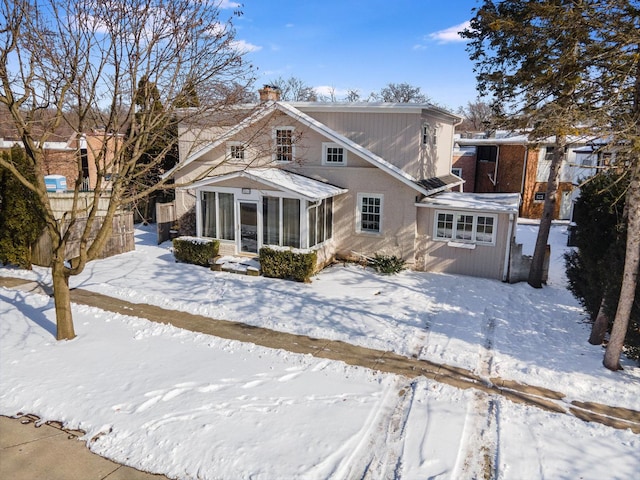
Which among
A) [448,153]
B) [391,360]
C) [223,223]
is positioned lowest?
[391,360]

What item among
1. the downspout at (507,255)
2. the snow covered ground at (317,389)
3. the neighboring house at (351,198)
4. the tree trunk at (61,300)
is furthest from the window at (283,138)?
the tree trunk at (61,300)

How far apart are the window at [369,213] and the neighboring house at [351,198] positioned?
0.12 feet

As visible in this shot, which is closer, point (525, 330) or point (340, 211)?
point (525, 330)

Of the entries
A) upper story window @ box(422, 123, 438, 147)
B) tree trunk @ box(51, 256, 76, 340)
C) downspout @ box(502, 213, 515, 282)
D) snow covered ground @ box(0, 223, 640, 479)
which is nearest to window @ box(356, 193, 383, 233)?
upper story window @ box(422, 123, 438, 147)

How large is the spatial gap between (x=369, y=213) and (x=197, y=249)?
21.2 feet

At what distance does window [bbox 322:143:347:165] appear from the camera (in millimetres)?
17059

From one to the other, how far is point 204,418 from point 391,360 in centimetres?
402

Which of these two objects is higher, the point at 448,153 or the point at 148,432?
the point at 448,153

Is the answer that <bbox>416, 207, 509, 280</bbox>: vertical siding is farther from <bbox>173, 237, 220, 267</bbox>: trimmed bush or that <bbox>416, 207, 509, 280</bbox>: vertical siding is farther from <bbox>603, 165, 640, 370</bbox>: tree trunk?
<bbox>173, 237, 220, 267</bbox>: trimmed bush

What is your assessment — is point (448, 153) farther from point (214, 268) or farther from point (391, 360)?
point (391, 360)

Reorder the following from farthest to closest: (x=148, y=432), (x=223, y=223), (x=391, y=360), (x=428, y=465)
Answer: (x=223, y=223), (x=391, y=360), (x=148, y=432), (x=428, y=465)

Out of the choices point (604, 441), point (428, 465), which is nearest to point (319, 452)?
point (428, 465)

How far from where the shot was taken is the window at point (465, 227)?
15.3 meters

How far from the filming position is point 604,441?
259 inches
